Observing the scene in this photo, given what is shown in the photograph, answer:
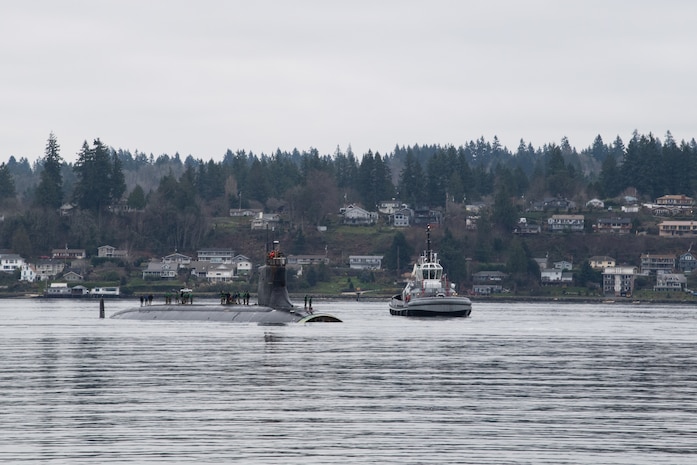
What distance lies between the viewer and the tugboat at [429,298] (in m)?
124

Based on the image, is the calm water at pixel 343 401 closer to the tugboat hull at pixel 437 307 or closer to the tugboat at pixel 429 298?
the tugboat hull at pixel 437 307

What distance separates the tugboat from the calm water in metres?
40.6

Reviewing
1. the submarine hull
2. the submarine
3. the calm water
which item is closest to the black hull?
the submarine

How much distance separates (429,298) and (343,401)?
7895 cm

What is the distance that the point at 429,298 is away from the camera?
124 metres

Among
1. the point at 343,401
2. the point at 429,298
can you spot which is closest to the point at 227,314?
the point at 429,298

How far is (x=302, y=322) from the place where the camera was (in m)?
101

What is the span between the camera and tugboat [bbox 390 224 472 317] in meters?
124

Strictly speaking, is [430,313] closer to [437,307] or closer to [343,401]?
[437,307]

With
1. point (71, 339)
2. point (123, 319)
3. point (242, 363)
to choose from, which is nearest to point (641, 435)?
point (242, 363)

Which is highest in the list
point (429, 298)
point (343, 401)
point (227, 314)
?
point (429, 298)

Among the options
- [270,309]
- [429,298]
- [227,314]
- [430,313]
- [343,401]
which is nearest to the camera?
[343,401]

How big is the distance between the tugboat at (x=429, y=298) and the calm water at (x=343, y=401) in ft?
133

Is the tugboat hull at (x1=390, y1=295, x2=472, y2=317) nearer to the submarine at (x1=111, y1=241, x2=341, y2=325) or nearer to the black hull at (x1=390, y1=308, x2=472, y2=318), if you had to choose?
the black hull at (x1=390, y1=308, x2=472, y2=318)
